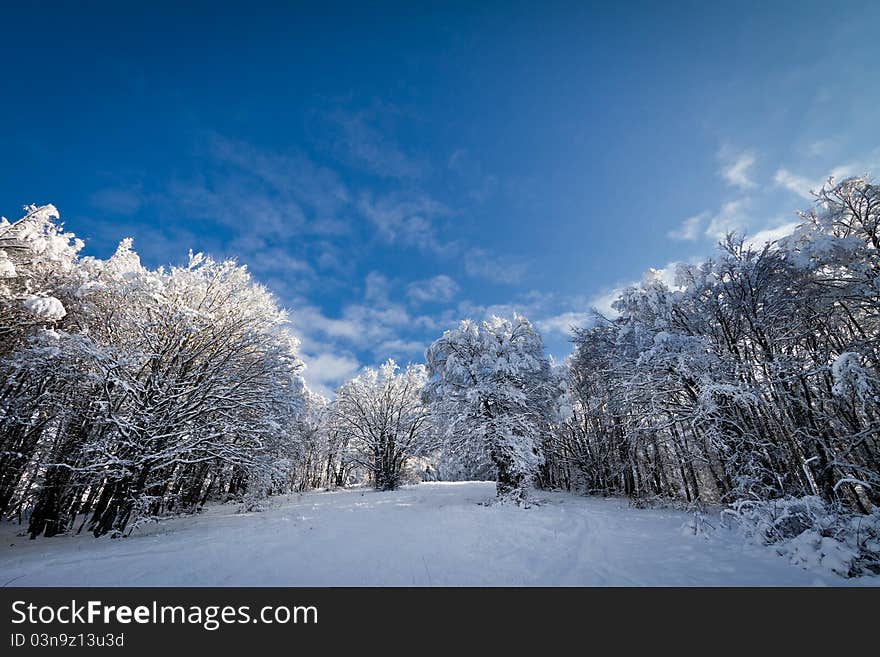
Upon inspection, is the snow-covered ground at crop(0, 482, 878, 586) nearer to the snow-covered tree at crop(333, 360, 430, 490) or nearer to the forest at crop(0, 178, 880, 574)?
the forest at crop(0, 178, 880, 574)

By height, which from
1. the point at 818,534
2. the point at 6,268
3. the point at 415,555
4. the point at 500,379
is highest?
the point at 6,268

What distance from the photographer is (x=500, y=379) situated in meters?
15.0

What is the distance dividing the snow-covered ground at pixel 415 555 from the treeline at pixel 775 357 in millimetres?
3051

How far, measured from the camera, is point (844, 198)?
8.73 m

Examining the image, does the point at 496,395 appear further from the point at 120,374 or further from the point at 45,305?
the point at 45,305

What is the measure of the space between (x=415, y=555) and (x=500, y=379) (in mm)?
9566

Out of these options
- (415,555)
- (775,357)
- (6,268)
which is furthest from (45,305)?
(775,357)

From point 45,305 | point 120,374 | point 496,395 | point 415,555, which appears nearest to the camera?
point 415,555

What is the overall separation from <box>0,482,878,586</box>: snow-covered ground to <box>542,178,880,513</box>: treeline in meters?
3.05

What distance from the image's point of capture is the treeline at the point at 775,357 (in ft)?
26.3

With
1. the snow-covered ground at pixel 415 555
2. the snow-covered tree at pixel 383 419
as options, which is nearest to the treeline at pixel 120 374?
the snow-covered ground at pixel 415 555

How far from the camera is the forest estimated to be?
325 inches

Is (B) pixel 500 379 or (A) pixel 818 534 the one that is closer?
(A) pixel 818 534
